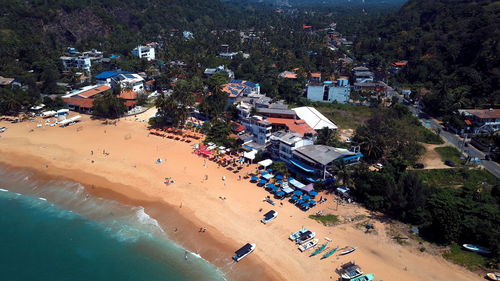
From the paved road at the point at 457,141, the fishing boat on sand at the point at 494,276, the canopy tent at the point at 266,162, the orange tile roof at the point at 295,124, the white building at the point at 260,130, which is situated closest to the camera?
the fishing boat on sand at the point at 494,276

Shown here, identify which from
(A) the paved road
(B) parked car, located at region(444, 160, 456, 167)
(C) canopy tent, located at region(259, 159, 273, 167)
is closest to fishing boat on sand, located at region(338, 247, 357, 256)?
(C) canopy tent, located at region(259, 159, 273, 167)

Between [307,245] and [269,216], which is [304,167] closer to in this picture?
[269,216]

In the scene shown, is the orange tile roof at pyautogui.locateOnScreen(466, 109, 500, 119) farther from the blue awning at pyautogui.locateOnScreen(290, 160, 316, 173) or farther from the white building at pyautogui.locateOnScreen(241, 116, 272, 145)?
the white building at pyautogui.locateOnScreen(241, 116, 272, 145)

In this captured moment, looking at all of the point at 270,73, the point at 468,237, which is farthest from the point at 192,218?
the point at 270,73

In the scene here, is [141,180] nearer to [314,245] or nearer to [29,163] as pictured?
[29,163]

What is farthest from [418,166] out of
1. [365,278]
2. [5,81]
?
[5,81]

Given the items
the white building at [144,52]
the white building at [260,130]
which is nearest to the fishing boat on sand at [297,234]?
the white building at [260,130]

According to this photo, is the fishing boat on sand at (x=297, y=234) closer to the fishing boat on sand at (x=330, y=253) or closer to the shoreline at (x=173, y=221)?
the fishing boat on sand at (x=330, y=253)
